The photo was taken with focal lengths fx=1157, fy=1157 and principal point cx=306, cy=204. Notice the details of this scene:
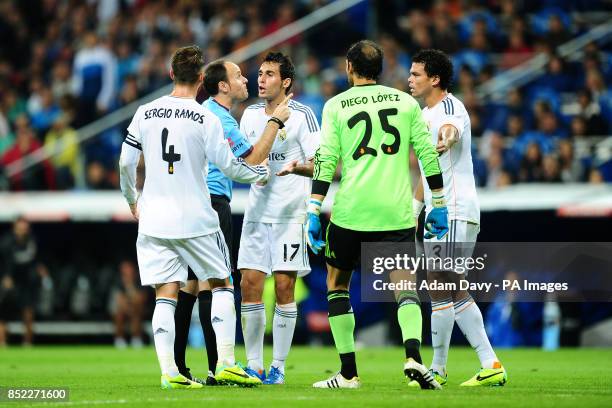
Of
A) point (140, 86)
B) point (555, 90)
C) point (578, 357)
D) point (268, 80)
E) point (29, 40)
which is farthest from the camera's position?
point (29, 40)

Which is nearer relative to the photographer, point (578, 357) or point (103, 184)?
point (578, 357)

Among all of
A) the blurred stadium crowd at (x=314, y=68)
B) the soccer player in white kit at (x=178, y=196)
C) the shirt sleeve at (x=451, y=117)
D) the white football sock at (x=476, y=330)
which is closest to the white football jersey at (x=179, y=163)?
the soccer player in white kit at (x=178, y=196)

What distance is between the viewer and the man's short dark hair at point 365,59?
878 cm

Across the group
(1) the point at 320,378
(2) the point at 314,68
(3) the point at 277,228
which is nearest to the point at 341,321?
(3) the point at 277,228

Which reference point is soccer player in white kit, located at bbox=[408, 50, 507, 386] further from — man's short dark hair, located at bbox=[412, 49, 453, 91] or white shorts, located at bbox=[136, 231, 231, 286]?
white shorts, located at bbox=[136, 231, 231, 286]

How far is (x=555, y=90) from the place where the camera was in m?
19.4

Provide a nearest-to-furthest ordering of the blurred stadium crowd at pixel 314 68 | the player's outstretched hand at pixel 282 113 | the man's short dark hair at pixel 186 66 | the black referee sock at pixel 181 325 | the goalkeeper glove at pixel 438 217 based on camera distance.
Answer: the goalkeeper glove at pixel 438 217, the man's short dark hair at pixel 186 66, the player's outstretched hand at pixel 282 113, the black referee sock at pixel 181 325, the blurred stadium crowd at pixel 314 68

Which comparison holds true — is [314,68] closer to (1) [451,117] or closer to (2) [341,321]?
(1) [451,117]

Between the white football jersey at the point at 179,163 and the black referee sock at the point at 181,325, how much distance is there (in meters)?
1.12

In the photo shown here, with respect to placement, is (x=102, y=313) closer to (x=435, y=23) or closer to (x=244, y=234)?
(x=435, y=23)

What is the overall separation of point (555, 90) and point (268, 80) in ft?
34.1

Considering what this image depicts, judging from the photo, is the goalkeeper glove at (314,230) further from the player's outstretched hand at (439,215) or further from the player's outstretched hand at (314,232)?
the player's outstretched hand at (439,215)

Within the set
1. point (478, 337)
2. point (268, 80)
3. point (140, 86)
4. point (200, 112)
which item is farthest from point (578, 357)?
point (140, 86)

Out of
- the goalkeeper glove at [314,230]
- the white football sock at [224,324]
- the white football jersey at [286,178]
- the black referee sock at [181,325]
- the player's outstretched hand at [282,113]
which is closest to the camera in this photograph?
the goalkeeper glove at [314,230]
